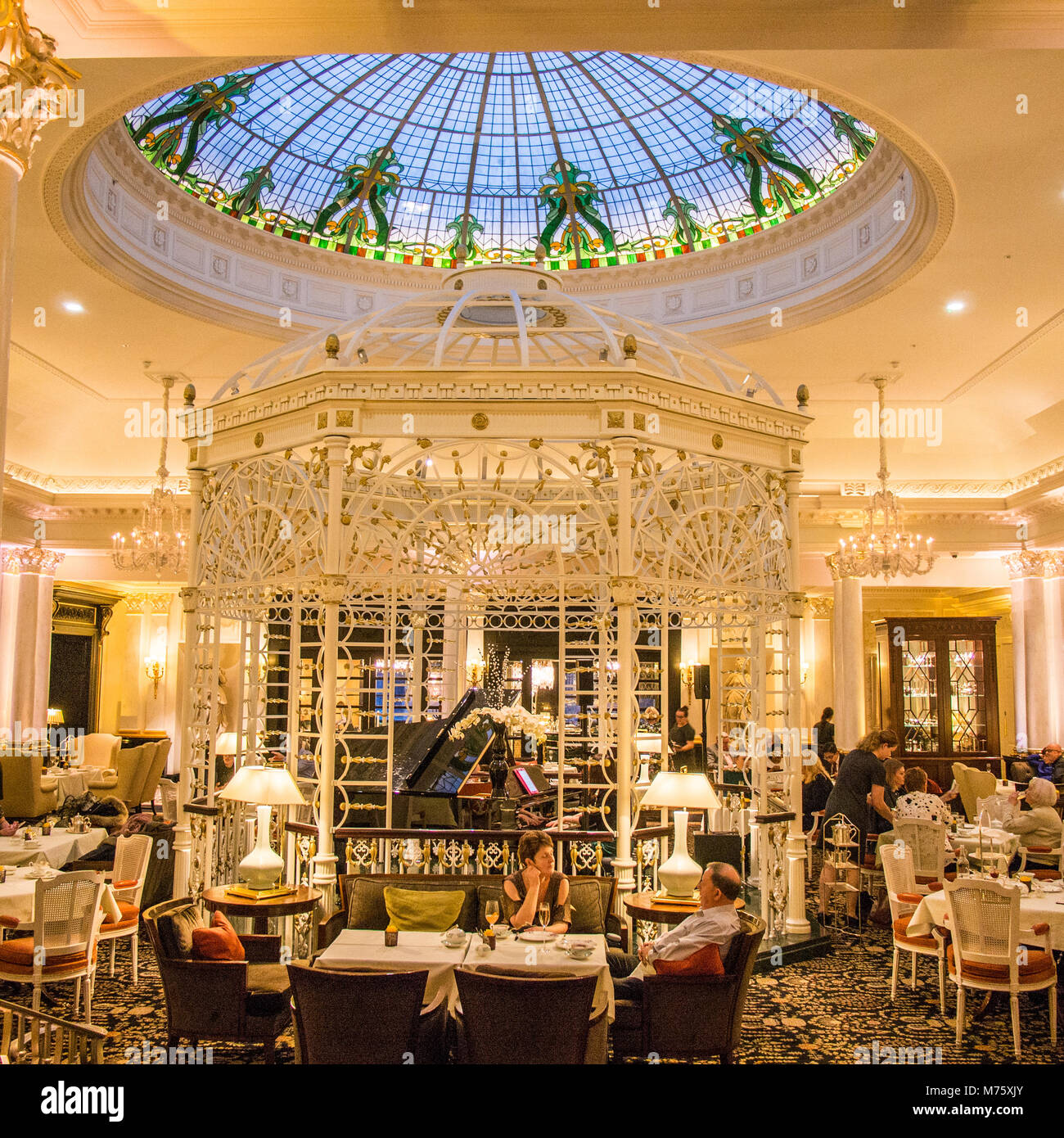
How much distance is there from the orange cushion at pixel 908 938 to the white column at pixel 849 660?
31.8 feet

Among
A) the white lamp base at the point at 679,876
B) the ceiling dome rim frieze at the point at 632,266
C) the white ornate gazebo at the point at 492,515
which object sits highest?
the ceiling dome rim frieze at the point at 632,266

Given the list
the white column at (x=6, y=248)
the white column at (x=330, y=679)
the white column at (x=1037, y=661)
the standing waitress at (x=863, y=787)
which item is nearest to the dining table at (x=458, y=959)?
the white column at (x=330, y=679)

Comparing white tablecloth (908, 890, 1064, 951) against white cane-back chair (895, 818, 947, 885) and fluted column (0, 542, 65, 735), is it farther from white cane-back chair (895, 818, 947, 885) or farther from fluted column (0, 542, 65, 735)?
fluted column (0, 542, 65, 735)

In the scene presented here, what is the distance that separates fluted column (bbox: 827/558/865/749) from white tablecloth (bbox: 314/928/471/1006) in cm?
1243

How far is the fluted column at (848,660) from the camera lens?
16.5 meters

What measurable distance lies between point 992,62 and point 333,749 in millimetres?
6696

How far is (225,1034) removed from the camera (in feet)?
17.2

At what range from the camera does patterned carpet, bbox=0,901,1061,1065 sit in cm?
572

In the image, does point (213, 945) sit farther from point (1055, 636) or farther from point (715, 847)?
point (1055, 636)

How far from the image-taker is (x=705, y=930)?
17.2ft

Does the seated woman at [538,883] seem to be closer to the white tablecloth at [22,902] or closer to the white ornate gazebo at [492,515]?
the white ornate gazebo at [492,515]

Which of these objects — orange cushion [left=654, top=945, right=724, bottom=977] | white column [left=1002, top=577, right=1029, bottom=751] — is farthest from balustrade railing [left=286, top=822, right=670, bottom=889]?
white column [left=1002, top=577, right=1029, bottom=751]

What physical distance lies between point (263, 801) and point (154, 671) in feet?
53.7
